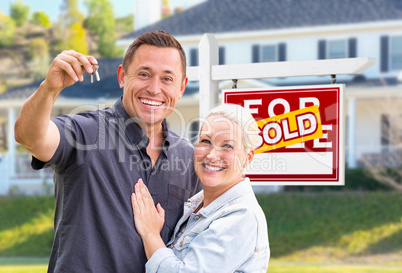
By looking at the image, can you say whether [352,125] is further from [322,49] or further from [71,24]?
[71,24]

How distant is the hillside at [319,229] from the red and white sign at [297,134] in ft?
35.3

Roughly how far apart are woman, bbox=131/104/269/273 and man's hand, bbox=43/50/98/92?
2.36ft

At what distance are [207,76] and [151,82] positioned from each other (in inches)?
45.2

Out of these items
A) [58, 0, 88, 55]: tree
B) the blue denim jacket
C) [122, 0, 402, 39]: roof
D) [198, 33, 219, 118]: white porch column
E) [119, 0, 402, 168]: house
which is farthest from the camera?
[58, 0, 88, 55]: tree

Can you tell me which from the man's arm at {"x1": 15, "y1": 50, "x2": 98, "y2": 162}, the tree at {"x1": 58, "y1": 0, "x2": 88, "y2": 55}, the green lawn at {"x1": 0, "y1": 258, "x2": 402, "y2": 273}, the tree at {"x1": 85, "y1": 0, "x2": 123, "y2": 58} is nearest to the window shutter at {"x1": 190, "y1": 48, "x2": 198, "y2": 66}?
Answer: the green lawn at {"x1": 0, "y1": 258, "x2": 402, "y2": 273}

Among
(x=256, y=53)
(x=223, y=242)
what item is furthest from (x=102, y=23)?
(x=223, y=242)

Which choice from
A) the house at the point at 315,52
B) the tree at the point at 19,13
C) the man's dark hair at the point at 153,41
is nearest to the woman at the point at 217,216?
the man's dark hair at the point at 153,41

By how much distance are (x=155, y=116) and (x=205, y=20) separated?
1998cm

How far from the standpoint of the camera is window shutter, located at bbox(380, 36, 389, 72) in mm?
19456

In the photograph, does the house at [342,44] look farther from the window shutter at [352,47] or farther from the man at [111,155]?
the man at [111,155]

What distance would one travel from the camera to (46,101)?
236cm

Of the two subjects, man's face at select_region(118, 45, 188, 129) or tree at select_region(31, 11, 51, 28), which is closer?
man's face at select_region(118, 45, 188, 129)

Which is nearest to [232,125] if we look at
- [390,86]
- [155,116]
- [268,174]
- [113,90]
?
[155,116]

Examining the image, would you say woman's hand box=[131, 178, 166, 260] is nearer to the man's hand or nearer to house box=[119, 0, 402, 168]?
the man's hand
